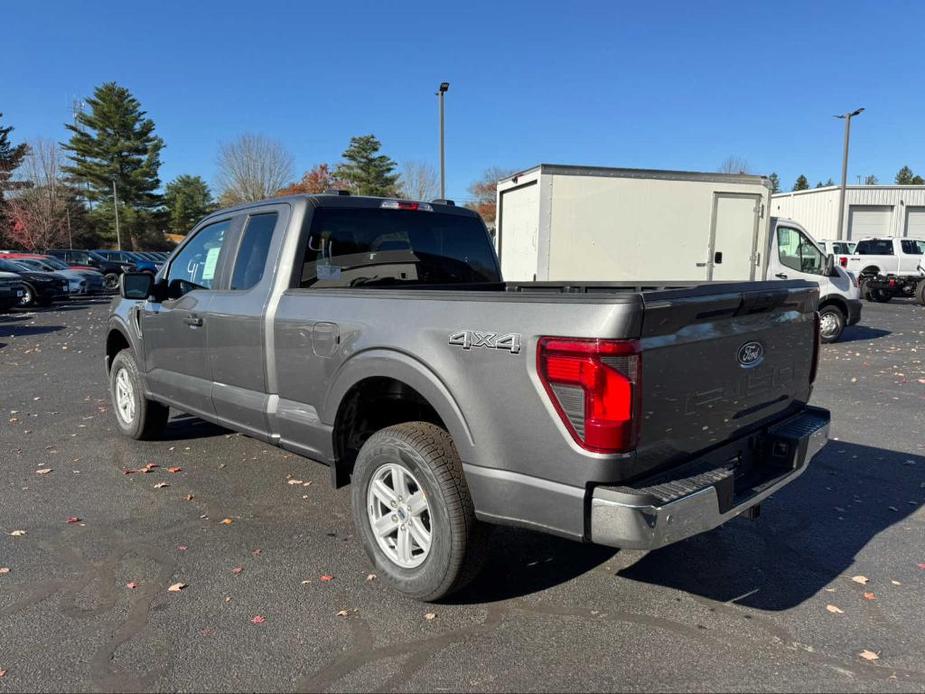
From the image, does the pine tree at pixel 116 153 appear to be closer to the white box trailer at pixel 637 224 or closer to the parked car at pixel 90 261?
the parked car at pixel 90 261

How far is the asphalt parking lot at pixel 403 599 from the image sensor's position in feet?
8.44

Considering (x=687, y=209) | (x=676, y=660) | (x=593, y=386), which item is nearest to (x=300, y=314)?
(x=593, y=386)

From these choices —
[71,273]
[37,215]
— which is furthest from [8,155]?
[71,273]

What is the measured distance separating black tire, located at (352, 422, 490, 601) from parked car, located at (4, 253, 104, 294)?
77.6 feet

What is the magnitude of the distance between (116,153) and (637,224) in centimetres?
6298

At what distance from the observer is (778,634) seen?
2.83 meters

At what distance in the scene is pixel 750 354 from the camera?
Result: 296 centimetres

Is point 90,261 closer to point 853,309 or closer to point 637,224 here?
point 637,224

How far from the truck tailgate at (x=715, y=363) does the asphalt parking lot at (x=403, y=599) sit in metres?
0.84

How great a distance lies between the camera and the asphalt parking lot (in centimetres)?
257

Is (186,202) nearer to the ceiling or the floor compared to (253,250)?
nearer to the ceiling

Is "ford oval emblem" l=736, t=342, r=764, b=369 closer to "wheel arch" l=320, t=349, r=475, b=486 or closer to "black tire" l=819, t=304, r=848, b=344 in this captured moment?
"wheel arch" l=320, t=349, r=475, b=486

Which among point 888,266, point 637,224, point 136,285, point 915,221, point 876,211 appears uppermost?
point 876,211

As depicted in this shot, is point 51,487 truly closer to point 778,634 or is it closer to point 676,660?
point 676,660
